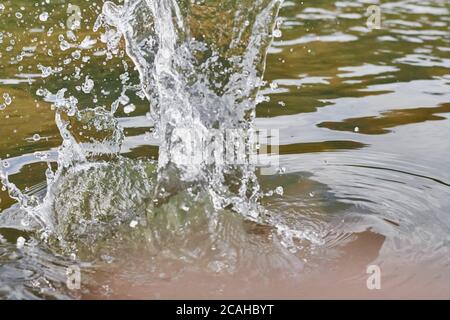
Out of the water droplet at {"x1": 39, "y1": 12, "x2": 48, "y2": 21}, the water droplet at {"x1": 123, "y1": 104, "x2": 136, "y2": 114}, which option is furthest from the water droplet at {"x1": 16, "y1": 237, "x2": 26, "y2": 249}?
the water droplet at {"x1": 39, "y1": 12, "x2": 48, "y2": 21}

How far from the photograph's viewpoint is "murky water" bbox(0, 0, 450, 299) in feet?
11.5

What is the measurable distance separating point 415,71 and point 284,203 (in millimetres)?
2919

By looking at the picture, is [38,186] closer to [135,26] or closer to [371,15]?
[135,26]

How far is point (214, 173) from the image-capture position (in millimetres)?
4168

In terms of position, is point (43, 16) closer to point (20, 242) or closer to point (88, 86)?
point (88, 86)

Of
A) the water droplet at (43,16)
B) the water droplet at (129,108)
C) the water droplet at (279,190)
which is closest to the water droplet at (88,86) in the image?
the water droplet at (129,108)

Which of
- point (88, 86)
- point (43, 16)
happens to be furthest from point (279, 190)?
point (43, 16)

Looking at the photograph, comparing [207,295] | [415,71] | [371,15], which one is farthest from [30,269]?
[371,15]

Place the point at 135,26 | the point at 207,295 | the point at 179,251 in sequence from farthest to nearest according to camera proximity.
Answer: the point at 135,26, the point at 179,251, the point at 207,295

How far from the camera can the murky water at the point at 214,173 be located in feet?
11.5

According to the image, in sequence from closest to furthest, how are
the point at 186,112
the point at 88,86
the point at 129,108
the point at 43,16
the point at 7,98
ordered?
the point at 186,112, the point at 129,108, the point at 7,98, the point at 88,86, the point at 43,16

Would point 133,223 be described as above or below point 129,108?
below

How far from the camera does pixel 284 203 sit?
416cm

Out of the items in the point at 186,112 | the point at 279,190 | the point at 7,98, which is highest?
the point at 186,112
